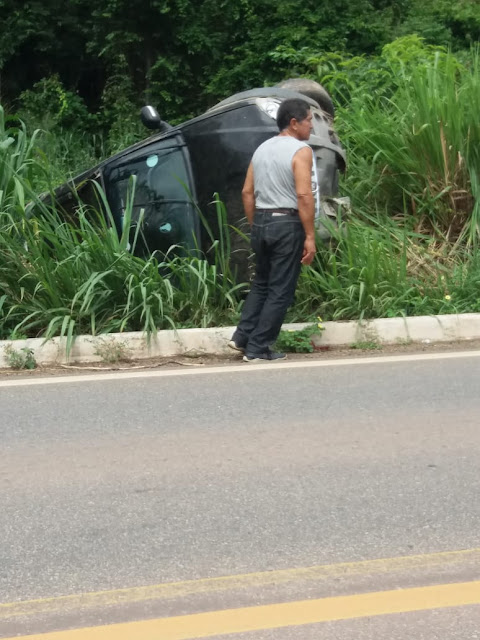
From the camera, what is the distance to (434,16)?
18594 mm

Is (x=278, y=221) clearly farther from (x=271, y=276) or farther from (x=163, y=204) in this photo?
(x=163, y=204)

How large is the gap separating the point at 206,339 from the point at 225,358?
199 millimetres

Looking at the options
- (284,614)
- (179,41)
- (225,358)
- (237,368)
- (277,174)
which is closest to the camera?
(284,614)

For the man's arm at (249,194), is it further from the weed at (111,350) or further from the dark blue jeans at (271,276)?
the weed at (111,350)

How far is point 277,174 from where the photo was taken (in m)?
7.11

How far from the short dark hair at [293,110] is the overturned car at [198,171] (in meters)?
0.93

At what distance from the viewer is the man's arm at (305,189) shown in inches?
275

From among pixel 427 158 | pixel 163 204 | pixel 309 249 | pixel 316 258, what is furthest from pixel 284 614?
pixel 427 158

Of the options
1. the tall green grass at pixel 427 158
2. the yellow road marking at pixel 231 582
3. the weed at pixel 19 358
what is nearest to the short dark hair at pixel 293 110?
the weed at pixel 19 358

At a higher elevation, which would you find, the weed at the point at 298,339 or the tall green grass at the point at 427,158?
the tall green grass at the point at 427,158

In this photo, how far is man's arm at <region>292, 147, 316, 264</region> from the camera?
6.98m

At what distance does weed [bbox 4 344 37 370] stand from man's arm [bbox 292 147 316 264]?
6.86ft

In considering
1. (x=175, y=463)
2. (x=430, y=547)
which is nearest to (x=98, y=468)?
(x=175, y=463)

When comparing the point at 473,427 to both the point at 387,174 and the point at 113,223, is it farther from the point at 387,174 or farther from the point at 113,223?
the point at 387,174
